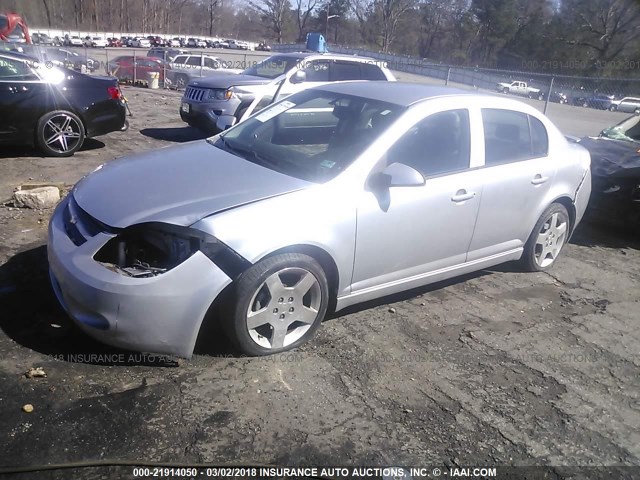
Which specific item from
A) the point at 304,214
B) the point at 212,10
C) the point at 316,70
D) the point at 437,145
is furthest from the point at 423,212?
the point at 212,10

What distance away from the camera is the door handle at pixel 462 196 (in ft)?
13.4

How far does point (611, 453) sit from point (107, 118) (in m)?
7.81

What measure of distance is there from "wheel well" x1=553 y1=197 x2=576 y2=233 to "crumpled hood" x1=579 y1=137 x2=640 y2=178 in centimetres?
151

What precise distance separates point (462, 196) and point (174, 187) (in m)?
2.09

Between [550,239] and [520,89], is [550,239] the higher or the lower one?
the lower one

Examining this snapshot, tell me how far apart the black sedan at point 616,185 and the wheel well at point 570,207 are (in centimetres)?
145

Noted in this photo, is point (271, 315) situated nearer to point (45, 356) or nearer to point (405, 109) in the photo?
point (45, 356)

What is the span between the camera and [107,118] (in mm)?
8344

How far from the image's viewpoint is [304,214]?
11.0 ft

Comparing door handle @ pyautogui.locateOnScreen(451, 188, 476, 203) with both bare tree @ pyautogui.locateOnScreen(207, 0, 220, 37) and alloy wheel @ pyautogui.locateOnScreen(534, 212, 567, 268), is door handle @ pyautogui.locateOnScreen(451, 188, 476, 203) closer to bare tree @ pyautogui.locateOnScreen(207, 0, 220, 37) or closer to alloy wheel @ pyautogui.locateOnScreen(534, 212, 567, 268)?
alloy wheel @ pyautogui.locateOnScreen(534, 212, 567, 268)

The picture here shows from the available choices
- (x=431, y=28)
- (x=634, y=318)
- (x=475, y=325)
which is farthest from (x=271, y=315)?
(x=431, y=28)

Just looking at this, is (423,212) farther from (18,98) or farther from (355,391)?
(18,98)

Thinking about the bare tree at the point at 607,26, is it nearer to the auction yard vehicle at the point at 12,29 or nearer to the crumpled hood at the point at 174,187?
the auction yard vehicle at the point at 12,29

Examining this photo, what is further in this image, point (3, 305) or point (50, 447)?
point (3, 305)
